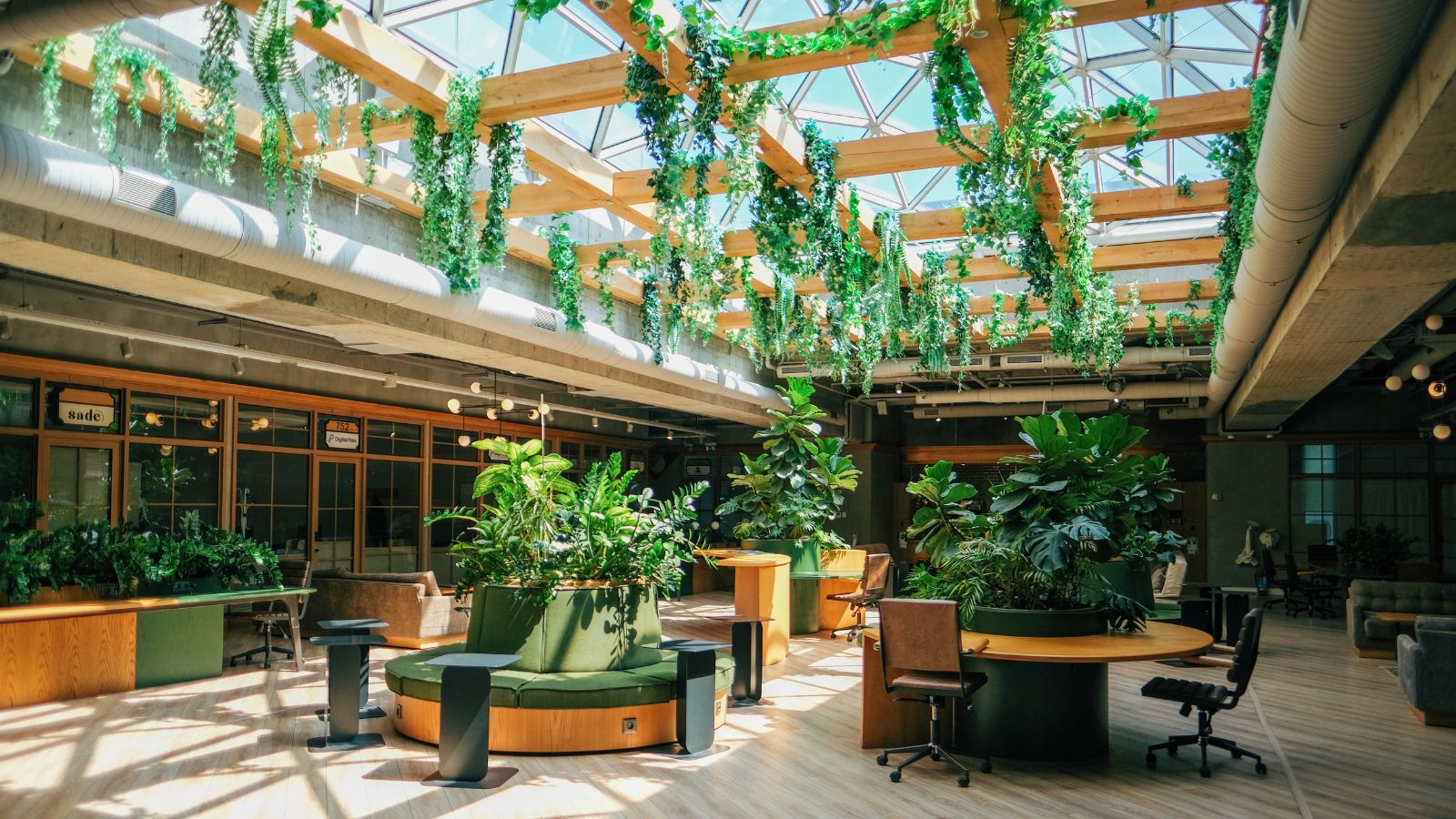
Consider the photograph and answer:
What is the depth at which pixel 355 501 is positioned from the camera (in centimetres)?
1439

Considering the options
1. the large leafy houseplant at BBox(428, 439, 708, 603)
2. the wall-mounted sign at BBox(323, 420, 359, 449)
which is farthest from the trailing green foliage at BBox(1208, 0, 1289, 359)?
the wall-mounted sign at BBox(323, 420, 359, 449)

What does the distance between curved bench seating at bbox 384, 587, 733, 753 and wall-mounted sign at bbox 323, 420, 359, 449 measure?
729cm

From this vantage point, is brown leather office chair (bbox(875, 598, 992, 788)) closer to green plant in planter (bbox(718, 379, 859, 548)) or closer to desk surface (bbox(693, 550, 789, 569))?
desk surface (bbox(693, 550, 789, 569))

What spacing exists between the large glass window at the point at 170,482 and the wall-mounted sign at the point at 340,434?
1821 mm

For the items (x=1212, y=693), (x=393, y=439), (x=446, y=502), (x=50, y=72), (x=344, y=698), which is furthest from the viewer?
(x=446, y=502)

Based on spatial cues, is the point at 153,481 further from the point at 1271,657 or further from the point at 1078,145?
the point at 1271,657

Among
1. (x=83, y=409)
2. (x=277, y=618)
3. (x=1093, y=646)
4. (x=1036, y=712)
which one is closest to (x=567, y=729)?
(x=1036, y=712)

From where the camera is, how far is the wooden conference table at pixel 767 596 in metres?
10.4

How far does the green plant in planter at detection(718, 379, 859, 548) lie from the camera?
1273 cm

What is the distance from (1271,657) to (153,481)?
12.3 m

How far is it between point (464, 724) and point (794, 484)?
24.1ft

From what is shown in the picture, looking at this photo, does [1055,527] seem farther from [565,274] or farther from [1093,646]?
[565,274]

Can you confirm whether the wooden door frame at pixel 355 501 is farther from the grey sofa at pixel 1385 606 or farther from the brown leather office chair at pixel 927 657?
the grey sofa at pixel 1385 606

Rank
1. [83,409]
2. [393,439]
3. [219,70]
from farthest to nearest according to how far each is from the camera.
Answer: [393,439]
[83,409]
[219,70]
